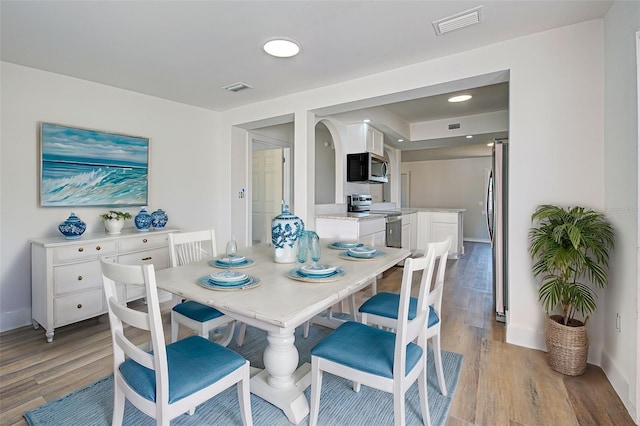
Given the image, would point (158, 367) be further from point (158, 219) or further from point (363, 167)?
point (363, 167)

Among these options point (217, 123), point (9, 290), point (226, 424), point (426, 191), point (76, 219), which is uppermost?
point (217, 123)

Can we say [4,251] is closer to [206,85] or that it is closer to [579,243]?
[206,85]

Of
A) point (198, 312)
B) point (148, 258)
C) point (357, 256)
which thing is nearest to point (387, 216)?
point (357, 256)

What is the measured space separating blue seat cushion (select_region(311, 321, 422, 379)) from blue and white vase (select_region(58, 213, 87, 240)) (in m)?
2.51

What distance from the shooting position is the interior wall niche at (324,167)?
18.6 feet

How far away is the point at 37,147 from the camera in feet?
9.33

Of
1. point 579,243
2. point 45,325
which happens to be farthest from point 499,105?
point 45,325

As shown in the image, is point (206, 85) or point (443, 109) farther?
point (443, 109)

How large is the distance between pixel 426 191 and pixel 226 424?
806cm

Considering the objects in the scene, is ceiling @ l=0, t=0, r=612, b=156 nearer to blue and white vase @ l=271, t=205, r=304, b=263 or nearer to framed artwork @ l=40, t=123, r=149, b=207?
framed artwork @ l=40, t=123, r=149, b=207

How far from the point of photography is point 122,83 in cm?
323

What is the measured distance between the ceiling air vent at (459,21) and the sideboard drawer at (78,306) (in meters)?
3.50

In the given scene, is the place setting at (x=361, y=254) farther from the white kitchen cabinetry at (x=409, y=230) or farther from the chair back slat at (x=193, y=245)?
the white kitchen cabinetry at (x=409, y=230)

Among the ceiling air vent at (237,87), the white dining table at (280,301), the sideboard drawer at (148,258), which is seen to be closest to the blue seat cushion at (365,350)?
the white dining table at (280,301)
